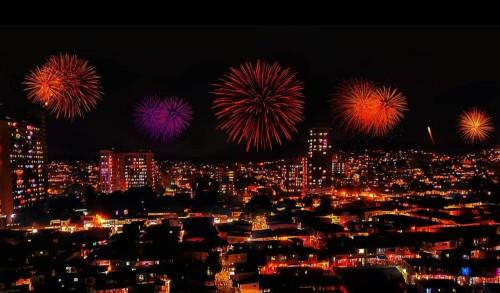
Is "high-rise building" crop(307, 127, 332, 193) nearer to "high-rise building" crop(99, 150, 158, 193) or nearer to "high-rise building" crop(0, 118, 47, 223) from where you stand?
"high-rise building" crop(99, 150, 158, 193)

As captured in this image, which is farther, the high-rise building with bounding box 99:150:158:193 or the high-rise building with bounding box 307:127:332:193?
the high-rise building with bounding box 99:150:158:193

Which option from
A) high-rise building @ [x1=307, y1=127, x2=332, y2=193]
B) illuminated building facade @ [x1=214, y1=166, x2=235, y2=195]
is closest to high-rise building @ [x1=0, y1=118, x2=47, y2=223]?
illuminated building facade @ [x1=214, y1=166, x2=235, y2=195]

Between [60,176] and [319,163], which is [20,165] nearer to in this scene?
[60,176]

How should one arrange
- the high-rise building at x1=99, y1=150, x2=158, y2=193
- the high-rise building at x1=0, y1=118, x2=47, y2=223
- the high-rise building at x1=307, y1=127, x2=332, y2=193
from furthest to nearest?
the high-rise building at x1=99, y1=150, x2=158, y2=193 → the high-rise building at x1=307, y1=127, x2=332, y2=193 → the high-rise building at x1=0, y1=118, x2=47, y2=223

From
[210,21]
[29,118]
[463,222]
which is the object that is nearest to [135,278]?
[210,21]

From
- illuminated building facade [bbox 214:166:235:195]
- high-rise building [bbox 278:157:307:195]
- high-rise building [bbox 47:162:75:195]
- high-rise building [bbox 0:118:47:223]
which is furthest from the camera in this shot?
high-rise building [bbox 47:162:75:195]

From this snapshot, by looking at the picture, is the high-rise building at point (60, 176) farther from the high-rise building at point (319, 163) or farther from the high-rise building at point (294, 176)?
the high-rise building at point (319, 163)

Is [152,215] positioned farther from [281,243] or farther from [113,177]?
[113,177]

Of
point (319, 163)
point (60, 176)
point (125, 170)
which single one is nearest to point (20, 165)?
point (125, 170)


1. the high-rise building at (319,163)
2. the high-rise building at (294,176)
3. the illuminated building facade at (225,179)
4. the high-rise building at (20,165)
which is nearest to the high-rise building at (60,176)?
the high-rise building at (20,165)
